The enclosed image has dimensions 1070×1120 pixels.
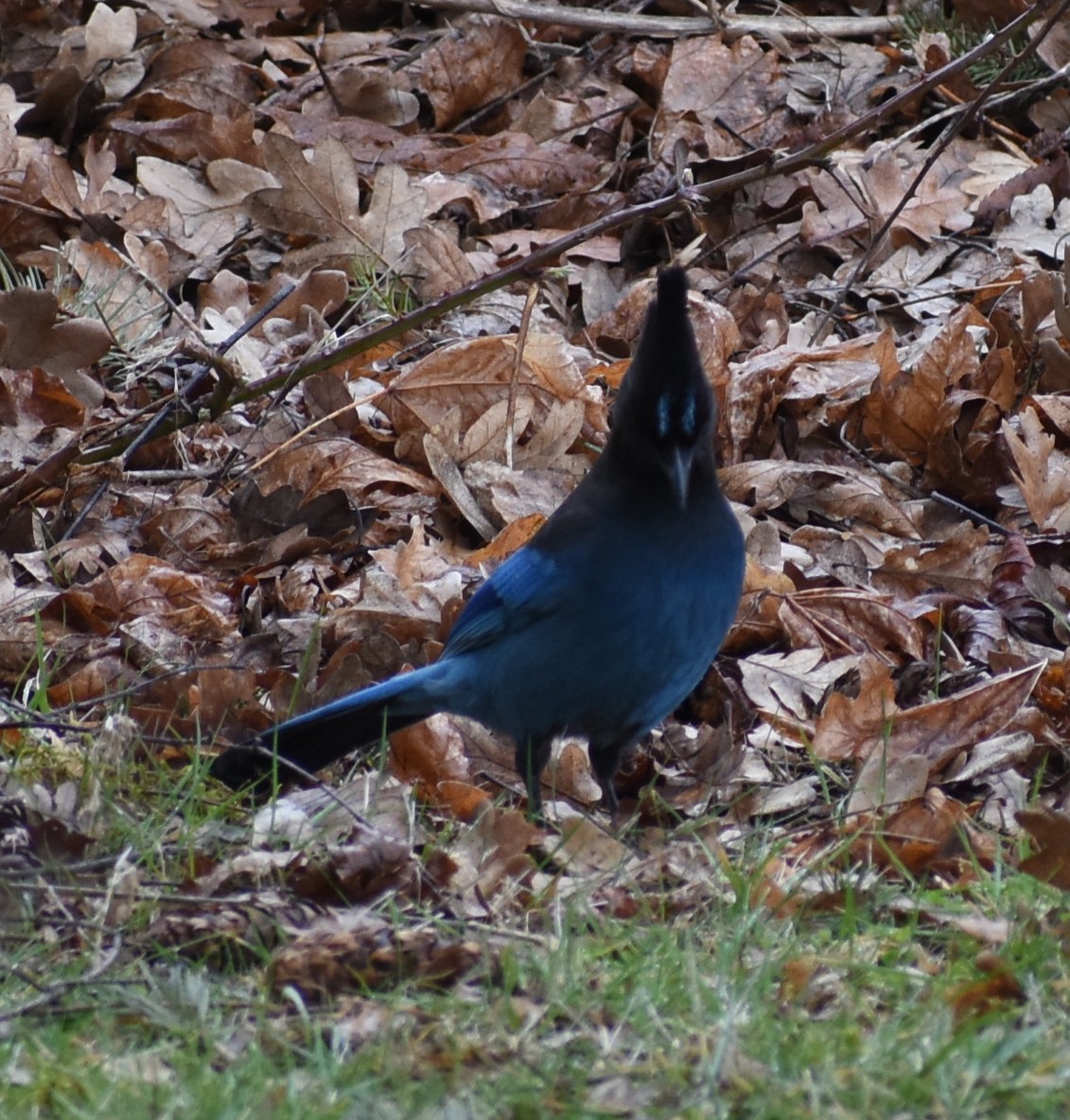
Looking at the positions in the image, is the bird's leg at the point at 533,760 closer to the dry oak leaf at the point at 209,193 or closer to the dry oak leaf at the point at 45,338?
the dry oak leaf at the point at 45,338

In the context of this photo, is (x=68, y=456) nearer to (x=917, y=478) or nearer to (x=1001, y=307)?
(x=917, y=478)

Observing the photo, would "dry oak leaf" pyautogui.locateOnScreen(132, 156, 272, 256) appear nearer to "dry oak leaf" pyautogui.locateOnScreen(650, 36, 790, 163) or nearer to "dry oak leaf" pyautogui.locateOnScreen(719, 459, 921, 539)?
"dry oak leaf" pyautogui.locateOnScreen(650, 36, 790, 163)

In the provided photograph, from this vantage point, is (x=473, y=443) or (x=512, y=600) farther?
(x=473, y=443)

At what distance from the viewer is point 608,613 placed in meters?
3.82

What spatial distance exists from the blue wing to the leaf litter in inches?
13.4

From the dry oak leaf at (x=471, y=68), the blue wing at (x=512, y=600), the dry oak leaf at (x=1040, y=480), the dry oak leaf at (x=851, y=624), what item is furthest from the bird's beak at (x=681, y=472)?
the dry oak leaf at (x=471, y=68)

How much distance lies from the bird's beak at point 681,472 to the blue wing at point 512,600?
32 cm

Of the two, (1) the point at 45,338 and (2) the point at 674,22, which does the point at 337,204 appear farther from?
(2) the point at 674,22

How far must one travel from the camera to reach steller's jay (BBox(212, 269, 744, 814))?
378 cm

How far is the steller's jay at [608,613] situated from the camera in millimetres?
3783

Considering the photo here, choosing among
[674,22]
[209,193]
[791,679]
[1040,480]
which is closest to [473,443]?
[791,679]

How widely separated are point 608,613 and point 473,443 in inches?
54.8

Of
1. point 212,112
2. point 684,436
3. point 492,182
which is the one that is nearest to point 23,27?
point 212,112

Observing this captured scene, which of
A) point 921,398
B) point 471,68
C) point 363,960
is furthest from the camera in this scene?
point 471,68
